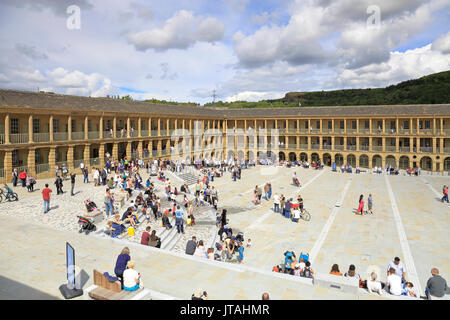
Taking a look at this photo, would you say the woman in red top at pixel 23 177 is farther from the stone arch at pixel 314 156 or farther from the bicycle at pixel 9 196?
the stone arch at pixel 314 156

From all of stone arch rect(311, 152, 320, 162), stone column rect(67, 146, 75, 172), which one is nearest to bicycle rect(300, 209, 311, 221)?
stone column rect(67, 146, 75, 172)

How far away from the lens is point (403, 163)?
158ft

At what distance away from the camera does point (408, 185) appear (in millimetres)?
31156

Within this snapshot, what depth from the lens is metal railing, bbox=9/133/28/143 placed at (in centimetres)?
2443

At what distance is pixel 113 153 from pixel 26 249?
23.5m

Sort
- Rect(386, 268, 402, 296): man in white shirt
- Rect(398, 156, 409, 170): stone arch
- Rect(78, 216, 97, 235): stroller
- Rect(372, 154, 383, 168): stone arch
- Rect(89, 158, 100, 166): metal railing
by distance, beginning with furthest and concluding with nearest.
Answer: Rect(372, 154, 383, 168): stone arch < Rect(398, 156, 409, 170): stone arch < Rect(89, 158, 100, 166): metal railing < Rect(78, 216, 97, 235): stroller < Rect(386, 268, 402, 296): man in white shirt

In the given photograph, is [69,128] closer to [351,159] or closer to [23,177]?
[23,177]

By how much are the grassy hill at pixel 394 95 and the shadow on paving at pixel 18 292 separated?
285ft

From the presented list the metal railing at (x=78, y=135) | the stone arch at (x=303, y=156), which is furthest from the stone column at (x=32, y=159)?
the stone arch at (x=303, y=156)

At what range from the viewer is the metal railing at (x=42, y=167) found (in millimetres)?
25344

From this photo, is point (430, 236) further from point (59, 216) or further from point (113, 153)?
point (113, 153)

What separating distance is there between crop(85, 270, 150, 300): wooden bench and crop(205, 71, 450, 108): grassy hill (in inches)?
3377

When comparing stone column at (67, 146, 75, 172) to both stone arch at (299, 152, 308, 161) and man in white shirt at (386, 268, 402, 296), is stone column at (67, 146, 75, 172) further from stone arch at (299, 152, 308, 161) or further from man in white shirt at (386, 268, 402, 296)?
stone arch at (299, 152, 308, 161)
